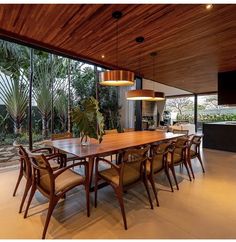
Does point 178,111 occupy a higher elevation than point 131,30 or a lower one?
lower

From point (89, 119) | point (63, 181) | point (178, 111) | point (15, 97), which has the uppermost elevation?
Answer: point (15, 97)

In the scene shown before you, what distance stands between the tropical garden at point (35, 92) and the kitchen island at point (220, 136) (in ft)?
13.0

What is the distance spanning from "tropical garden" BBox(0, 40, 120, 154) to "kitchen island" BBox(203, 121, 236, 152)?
13.0 ft

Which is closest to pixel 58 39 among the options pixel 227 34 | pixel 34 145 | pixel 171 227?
pixel 34 145

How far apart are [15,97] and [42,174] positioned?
2.37 m

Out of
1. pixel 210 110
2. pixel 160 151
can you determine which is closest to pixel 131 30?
pixel 160 151

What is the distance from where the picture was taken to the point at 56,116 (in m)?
4.74

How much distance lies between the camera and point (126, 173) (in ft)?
7.63

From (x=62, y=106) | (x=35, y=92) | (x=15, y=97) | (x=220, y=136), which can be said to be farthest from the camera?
(x=220, y=136)

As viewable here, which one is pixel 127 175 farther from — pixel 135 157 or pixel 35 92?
pixel 35 92

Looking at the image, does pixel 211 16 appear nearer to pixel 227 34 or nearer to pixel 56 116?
pixel 227 34

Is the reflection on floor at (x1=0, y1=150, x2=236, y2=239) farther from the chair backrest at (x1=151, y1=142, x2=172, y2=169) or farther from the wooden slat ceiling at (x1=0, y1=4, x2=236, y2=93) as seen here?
the wooden slat ceiling at (x1=0, y1=4, x2=236, y2=93)

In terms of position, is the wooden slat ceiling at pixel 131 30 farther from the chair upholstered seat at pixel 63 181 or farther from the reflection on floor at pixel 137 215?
the reflection on floor at pixel 137 215

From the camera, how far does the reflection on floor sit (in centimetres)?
192
